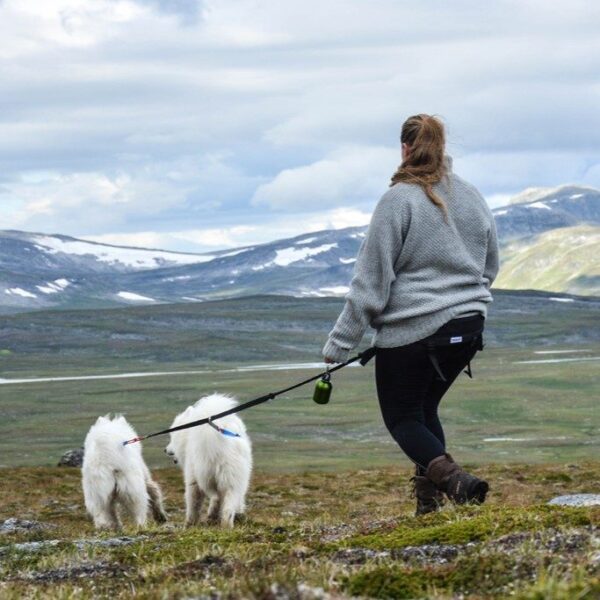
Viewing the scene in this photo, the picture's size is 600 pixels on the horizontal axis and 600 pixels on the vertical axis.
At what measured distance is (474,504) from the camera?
9141mm

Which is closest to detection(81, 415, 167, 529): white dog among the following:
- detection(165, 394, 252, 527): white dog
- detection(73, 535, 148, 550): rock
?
detection(165, 394, 252, 527): white dog

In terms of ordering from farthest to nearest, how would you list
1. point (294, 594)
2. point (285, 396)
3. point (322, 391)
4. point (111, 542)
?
point (285, 396)
point (111, 542)
point (322, 391)
point (294, 594)

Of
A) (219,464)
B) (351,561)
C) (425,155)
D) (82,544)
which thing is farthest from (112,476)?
(351,561)

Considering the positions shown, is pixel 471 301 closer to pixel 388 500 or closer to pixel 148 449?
pixel 388 500

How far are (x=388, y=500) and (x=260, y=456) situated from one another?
25.5 metres

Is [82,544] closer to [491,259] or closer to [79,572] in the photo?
[79,572]

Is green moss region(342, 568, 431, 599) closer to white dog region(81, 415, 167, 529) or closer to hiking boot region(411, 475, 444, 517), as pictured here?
hiking boot region(411, 475, 444, 517)

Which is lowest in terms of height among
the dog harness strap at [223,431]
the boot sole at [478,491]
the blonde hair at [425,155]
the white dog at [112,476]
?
the white dog at [112,476]

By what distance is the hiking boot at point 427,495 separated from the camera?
390 inches

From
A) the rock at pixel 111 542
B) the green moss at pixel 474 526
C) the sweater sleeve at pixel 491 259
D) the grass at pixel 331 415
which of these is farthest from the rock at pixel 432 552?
the grass at pixel 331 415

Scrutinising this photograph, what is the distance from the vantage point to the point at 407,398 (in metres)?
9.40

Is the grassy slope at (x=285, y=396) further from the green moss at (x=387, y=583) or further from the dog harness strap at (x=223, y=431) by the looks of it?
the green moss at (x=387, y=583)

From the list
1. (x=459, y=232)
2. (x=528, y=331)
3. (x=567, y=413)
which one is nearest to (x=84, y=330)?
(x=528, y=331)

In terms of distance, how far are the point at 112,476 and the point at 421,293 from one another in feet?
24.8
